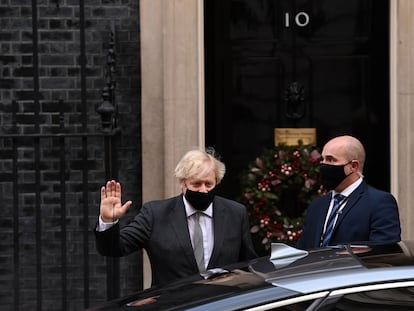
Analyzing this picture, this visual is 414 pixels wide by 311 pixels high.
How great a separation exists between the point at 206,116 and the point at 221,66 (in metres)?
0.43

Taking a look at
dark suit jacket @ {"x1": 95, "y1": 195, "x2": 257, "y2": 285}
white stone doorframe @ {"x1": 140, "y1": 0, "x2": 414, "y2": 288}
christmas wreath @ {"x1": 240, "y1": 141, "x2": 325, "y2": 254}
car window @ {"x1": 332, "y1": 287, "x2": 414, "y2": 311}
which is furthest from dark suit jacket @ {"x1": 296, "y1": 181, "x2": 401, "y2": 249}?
white stone doorframe @ {"x1": 140, "y1": 0, "x2": 414, "y2": 288}

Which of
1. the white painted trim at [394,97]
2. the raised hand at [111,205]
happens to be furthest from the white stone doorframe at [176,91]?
the raised hand at [111,205]

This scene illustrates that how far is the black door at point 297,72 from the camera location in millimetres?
8625

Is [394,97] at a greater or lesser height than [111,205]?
greater

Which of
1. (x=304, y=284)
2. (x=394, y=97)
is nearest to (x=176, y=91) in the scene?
(x=394, y=97)

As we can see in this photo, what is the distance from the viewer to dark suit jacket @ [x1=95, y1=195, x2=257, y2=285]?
537cm

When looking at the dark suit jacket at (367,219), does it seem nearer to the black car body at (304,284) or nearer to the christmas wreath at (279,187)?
the black car body at (304,284)

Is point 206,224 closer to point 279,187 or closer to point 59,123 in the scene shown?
point 279,187

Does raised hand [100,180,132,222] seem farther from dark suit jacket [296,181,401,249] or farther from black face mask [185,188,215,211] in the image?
dark suit jacket [296,181,401,249]

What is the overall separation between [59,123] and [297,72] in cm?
Answer: 198

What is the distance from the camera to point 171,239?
17.7 ft

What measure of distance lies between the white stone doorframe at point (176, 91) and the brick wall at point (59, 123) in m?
0.11

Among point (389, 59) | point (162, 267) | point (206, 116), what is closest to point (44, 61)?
point (206, 116)

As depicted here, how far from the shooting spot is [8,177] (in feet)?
26.8
